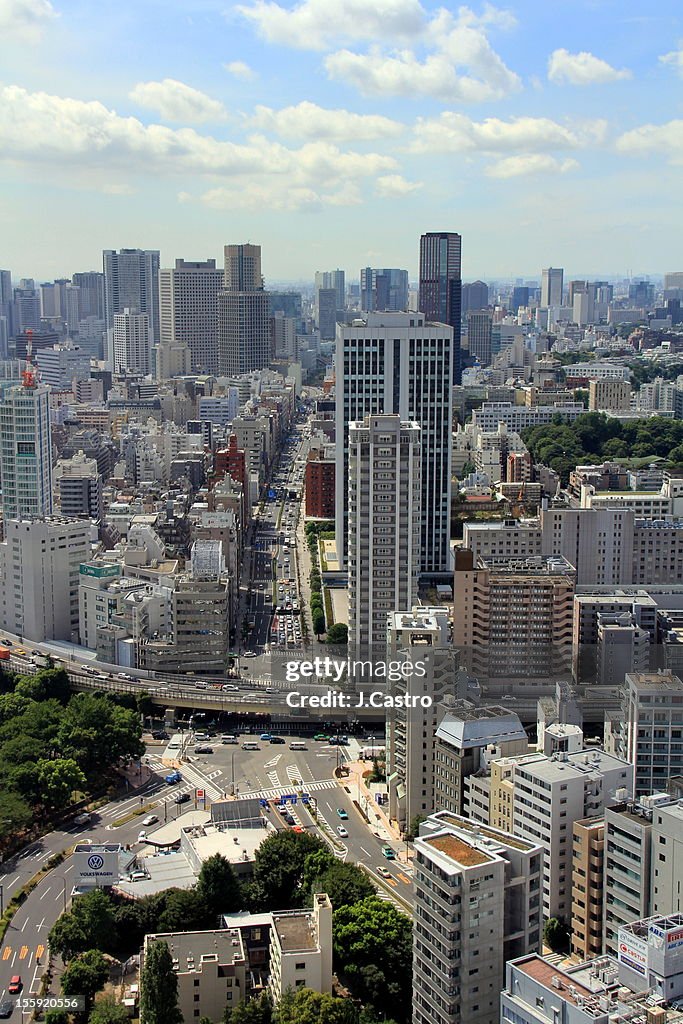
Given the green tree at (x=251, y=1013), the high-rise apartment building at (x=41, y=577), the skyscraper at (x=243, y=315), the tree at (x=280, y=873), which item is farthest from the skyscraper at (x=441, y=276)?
the green tree at (x=251, y=1013)

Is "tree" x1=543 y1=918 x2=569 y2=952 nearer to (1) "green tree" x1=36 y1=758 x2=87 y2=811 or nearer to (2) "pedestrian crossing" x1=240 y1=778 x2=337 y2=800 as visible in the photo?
(2) "pedestrian crossing" x1=240 y1=778 x2=337 y2=800

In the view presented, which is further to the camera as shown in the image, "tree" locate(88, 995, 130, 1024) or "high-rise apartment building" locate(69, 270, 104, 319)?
"high-rise apartment building" locate(69, 270, 104, 319)

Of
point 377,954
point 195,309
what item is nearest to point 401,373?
point 377,954

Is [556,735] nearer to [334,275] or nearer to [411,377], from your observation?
[411,377]

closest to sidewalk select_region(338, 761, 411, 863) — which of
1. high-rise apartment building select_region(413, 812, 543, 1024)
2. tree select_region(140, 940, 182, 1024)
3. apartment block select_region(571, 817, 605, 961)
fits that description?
apartment block select_region(571, 817, 605, 961)

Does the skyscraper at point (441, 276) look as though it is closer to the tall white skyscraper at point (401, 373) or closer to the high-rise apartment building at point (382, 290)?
the high-rise apartment building at point (382, 290)
